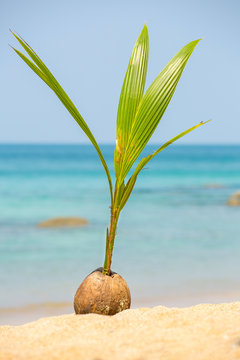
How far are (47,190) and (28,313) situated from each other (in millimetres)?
7509

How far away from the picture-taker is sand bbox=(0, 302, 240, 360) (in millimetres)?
1226

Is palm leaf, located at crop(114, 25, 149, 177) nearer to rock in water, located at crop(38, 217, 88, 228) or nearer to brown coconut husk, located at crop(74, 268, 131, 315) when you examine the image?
brown coconut husk, located at crop(74, 268, 131, 315)

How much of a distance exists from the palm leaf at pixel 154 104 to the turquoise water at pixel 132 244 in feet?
4.61

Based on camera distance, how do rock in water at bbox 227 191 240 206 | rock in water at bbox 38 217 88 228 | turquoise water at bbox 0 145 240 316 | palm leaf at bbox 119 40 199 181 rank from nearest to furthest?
palm leaf at bbox 119 40 199 181 → turquoise water at bbox 0 145 240 316 → rock in water at bbox 38 217 88 228 → rock in water at bbox 227 191 240 206

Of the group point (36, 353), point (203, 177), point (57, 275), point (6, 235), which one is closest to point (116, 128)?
point (36, 353)

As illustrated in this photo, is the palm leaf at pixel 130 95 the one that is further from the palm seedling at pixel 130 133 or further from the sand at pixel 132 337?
the sand at pixel 132 337

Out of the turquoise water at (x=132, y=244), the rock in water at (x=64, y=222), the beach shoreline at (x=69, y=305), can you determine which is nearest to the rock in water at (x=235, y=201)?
the turquoise water at (x=132, y=244)

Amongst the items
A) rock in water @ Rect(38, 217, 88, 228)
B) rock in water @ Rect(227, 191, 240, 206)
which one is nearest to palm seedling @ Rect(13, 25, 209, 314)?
rock in water @ Rect(38, 217, 88, 228)

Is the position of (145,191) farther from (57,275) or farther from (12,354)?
(12,354)

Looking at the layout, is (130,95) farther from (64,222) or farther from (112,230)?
(64,222)

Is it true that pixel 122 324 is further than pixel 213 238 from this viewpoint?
No

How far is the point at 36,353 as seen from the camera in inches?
51.2

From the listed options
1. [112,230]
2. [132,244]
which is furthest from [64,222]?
[112,230]

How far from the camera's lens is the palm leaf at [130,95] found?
69.7 inches
